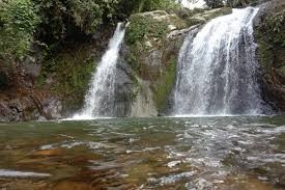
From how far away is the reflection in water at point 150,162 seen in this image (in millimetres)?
3729

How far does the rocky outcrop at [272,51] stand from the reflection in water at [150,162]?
21.6 ft

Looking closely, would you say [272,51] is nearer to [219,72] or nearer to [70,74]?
[219,72]

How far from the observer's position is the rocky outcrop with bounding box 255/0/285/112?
13.1 m

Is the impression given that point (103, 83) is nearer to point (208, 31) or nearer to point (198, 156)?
point (208, 31)

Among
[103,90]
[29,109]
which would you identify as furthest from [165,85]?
[29,109]

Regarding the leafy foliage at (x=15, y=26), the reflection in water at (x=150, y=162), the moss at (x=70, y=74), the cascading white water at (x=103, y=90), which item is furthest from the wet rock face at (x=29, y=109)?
the reflection in water at (x=150, y=162)

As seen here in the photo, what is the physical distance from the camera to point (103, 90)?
1542 centimetres

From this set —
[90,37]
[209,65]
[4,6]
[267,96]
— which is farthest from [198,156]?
[90,37]

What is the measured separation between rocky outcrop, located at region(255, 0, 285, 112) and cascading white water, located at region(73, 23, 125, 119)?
17.1 ft

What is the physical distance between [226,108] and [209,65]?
1.79 metres

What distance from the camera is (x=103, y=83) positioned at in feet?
51.2

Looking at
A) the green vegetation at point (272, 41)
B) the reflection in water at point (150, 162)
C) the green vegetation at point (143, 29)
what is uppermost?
the green vegetation at point (143, 29)

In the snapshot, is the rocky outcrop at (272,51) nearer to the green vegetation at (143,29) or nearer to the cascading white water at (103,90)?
the green vegetation at (143,29)

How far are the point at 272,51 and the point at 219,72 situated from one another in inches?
72.1
